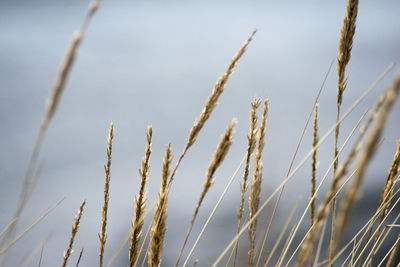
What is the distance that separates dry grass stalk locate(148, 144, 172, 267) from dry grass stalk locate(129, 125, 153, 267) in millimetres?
107

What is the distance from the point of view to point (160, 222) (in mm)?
984

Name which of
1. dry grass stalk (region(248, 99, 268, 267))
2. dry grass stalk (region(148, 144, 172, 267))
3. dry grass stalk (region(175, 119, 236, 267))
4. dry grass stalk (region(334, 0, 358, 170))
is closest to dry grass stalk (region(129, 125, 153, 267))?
dry grass stalk (region(148, 144, 172, 267))

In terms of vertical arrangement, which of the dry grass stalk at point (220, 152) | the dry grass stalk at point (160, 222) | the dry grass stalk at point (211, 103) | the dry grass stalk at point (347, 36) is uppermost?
the dry grass stalk at point (347, 36)

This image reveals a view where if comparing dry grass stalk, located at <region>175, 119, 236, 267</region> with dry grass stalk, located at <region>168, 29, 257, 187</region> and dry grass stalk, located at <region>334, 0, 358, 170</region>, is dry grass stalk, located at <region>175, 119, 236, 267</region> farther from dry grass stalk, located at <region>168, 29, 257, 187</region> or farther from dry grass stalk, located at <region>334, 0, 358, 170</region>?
dry grass stalk, located at <region>334, 0, 358, 170</region>

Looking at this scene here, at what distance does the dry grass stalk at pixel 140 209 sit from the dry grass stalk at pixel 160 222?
0.11m

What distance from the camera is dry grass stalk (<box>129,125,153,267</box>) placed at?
1.09 meters

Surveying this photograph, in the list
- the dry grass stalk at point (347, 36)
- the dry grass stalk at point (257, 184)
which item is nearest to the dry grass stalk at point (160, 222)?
the dry grass stalk at point (257, 184)

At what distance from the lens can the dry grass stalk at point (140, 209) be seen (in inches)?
42.8

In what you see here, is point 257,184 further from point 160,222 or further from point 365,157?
point 365,157

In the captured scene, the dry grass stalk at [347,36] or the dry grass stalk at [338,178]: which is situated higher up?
the dry grass stalk at [347,36]

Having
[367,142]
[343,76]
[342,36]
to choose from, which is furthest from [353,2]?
[367,142]

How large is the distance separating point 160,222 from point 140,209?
Result: 13cm

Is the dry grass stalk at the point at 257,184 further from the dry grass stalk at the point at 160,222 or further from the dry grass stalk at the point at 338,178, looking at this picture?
the dry grass stalk at the point at 338,178

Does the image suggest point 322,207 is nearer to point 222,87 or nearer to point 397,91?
point 397,91
